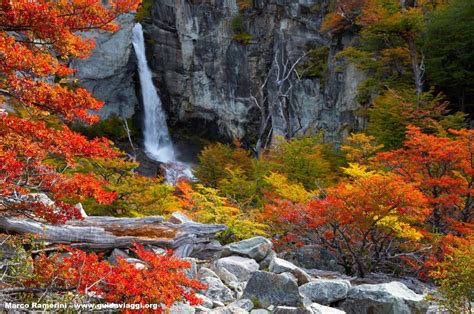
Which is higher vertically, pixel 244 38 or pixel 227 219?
pixel 244 38

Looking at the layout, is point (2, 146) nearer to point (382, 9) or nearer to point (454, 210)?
point (454, 210)

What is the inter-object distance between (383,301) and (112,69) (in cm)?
2723

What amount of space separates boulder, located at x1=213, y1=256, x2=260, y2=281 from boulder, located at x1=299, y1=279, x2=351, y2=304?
0.99 metres

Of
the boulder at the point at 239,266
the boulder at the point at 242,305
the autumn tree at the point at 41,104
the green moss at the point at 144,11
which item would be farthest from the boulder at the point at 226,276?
the green moss at the point at 144,11

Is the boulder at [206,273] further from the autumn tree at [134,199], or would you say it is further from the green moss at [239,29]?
the green moss at [239,29]

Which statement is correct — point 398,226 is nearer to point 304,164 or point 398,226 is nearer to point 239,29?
point 304,164

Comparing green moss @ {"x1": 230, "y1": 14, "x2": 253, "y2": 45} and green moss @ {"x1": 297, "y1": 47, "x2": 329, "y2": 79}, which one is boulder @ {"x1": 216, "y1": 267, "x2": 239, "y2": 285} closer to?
green moss @ {"x1": 297, "y1": 47, "x2": 329, "y2": 79}

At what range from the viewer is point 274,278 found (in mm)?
6289

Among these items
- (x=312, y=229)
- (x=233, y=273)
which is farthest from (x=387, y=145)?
(x=233, y=273)

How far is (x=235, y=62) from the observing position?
98.0 feet

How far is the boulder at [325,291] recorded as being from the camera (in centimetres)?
663

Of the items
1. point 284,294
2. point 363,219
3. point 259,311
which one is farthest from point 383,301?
point 363,219

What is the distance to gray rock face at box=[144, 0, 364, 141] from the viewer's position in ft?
85.9

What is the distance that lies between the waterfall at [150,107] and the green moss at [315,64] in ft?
35.3
